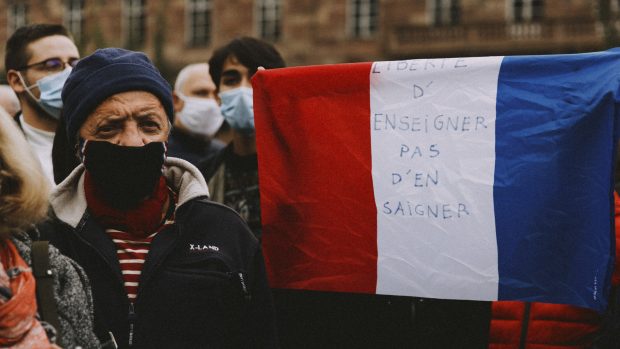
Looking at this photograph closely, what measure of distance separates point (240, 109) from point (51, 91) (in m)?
0.90

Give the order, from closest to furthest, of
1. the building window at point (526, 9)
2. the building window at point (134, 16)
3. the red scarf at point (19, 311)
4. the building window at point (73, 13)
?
1. the red scarf at point (19, 311)
2. the building window at point (526, 9)
3. the building window at point (134, 16)
4. the building window at point (73, 13)

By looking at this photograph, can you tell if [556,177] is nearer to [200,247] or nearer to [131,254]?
[200,247]

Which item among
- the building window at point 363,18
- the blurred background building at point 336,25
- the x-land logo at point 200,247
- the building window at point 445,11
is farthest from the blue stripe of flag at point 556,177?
the building window at point 363,18

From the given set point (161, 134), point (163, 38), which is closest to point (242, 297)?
point (161, 134)

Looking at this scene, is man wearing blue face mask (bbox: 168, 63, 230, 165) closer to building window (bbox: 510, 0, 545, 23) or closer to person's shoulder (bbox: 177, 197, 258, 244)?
person's shoulder (bbox: 177, 197, 258, 244)

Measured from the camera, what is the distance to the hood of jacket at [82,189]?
2.46 m

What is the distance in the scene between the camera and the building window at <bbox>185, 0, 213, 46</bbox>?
2602 cm

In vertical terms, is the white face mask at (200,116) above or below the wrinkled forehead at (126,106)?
below

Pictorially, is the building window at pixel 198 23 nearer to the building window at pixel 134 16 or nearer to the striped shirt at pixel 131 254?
the building window at pixel 134 16

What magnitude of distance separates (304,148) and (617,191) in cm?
120

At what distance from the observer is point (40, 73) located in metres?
4.06

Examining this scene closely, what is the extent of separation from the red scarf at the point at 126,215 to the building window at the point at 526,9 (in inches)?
778

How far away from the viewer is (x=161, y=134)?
256 centimetres

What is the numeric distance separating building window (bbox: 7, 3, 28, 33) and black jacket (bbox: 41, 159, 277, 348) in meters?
27.4
